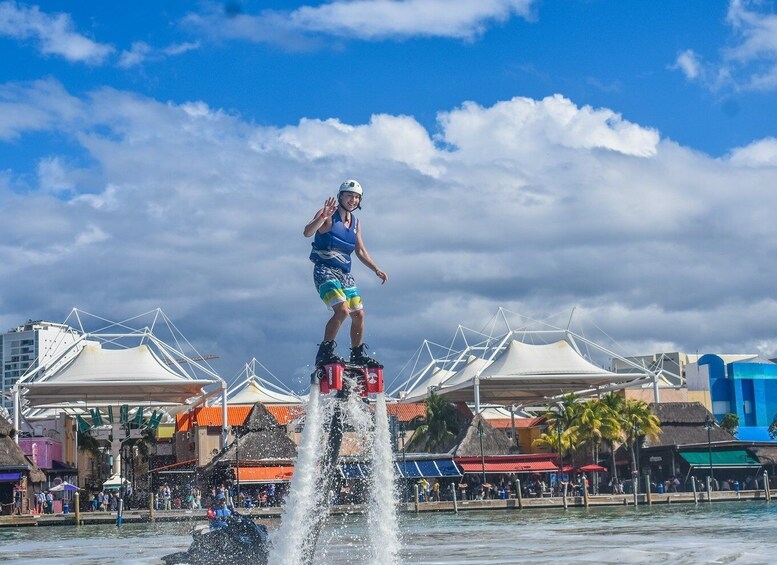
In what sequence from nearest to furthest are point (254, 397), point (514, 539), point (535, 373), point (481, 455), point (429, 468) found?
point (514, 539) → point (429, 468) → point (481, 455) → point (535, 373) → point (254, 397)

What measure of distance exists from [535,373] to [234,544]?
270 feet

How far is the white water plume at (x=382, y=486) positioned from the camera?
20.1 m

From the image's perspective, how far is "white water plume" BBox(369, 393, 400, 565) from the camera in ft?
66.0

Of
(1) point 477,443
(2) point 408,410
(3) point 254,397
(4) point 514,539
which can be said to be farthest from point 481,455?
(3) point 254,397

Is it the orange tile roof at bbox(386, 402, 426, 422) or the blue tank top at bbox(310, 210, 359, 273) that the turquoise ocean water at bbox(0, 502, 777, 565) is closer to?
the blue tank top at bbox(310, 210, 359, 273)

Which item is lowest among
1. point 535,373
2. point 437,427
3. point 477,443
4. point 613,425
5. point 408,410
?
point 477,443

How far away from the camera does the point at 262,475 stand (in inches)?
2955

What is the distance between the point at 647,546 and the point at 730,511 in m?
27.1

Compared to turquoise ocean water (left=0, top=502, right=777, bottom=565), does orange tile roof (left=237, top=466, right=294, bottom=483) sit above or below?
above

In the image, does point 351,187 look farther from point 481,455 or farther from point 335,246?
point 481,455

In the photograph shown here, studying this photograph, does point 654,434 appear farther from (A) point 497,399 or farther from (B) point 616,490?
(A) point 497,399

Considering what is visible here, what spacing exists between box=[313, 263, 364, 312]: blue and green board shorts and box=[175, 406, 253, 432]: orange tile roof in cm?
8178

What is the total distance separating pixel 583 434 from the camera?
84.8m

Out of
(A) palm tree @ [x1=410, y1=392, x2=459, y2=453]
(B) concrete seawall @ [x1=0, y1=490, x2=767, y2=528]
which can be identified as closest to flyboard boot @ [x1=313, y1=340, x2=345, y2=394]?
(B) concrete seawall @ [x1=0, y1=490, x2=767, y2=528]
